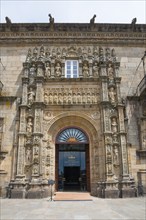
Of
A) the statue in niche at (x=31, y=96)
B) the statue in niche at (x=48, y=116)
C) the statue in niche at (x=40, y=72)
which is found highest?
the statue in niche at (x=40, y=72)

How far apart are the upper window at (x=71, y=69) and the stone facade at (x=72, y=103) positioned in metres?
0.21

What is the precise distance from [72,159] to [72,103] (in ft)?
14.2

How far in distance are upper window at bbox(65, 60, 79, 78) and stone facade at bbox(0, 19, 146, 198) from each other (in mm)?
206

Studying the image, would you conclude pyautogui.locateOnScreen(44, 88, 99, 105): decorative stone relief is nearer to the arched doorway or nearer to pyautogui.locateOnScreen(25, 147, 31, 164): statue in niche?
the arched doorway

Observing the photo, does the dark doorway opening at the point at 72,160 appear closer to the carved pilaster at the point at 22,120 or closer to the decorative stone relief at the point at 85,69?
the carved pilaster at the point at 22,120

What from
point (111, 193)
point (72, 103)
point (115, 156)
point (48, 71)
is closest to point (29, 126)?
point (72, 103)

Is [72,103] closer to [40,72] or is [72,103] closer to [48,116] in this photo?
[48,116]

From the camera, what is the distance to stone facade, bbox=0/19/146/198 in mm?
11242

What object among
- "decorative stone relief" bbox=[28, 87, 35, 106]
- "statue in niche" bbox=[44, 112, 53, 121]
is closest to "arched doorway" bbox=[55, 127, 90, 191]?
"statue in niche" bbox=[44, 112, 53, 121]

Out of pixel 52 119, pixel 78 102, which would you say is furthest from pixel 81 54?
pixel 52 119

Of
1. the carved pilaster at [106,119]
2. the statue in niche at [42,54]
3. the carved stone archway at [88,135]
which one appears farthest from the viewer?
the statue in niche at [42,54]

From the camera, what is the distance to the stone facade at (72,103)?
36.9 ft

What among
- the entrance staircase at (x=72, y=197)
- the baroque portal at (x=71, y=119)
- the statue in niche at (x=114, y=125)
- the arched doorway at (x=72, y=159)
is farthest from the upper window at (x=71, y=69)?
the entrance staircase at (x=72, y=197)

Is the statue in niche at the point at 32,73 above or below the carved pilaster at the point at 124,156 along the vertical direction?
above
